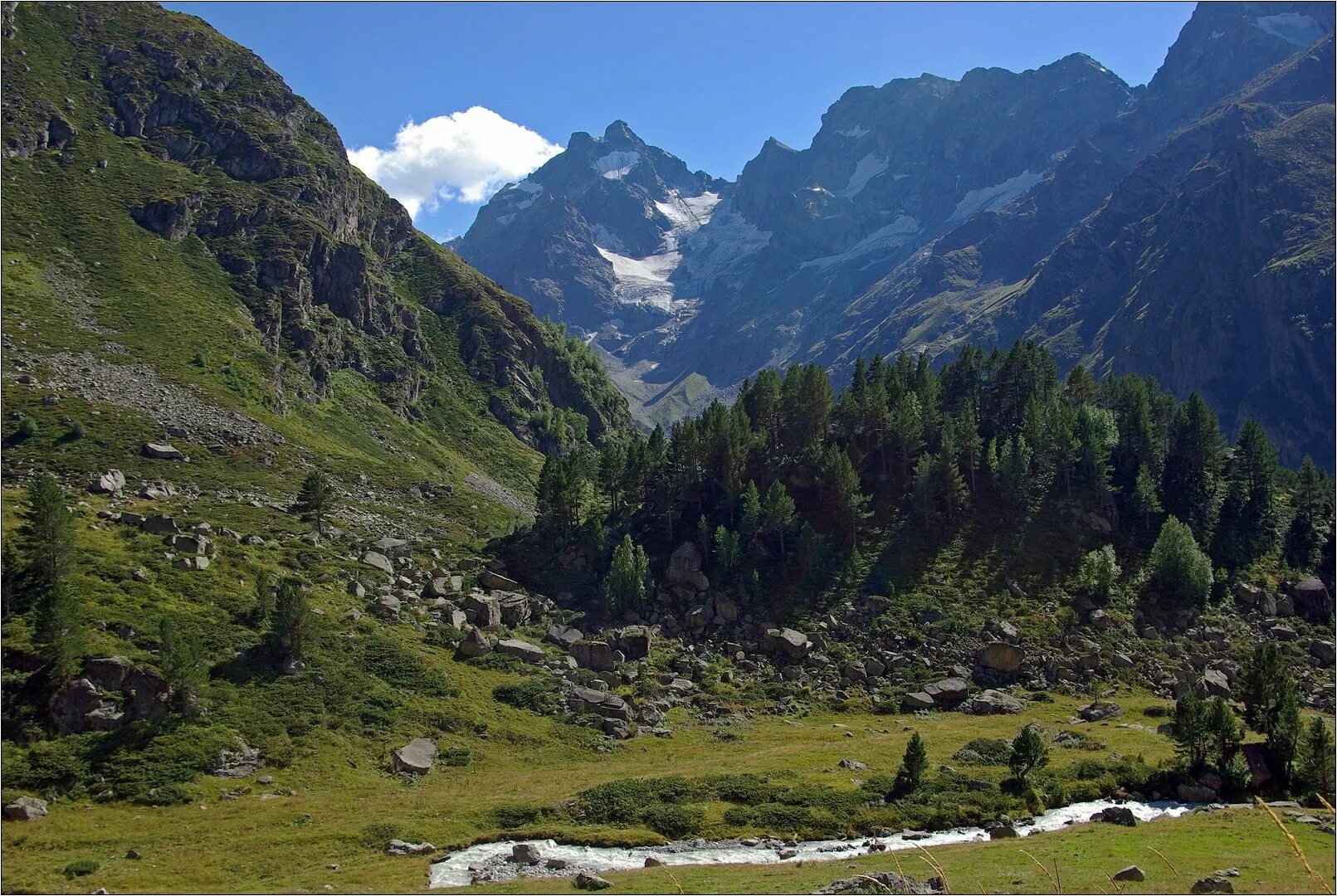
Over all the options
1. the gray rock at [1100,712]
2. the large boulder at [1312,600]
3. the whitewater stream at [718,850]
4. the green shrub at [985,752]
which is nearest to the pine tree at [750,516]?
the green shrub at [985,752]

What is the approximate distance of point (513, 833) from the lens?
6191 cm

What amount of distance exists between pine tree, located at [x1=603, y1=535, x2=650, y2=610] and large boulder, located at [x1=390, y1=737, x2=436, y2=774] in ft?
116

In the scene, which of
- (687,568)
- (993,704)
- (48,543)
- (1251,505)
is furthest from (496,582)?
(1251,505)

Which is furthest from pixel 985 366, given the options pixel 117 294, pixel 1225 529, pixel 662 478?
pixel 117 294

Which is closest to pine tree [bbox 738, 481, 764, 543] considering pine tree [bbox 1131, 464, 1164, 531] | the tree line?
the tree line

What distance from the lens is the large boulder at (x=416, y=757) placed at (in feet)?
242

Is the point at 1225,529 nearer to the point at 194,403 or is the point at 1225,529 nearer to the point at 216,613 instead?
the point at 216,613

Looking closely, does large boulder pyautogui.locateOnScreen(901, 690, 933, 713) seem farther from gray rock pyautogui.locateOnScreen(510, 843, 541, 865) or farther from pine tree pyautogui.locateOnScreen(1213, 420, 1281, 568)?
pine tree pyautogui.locateOnScreen(1213, 420, 1281, 568)

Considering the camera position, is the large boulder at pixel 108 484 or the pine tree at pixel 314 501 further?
the pine tree at pixel 314 501

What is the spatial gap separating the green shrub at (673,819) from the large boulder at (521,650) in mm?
33001

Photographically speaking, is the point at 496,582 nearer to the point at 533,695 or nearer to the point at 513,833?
the point at 533,695

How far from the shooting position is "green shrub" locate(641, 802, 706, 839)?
64.1 meters

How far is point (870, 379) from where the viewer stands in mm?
150625

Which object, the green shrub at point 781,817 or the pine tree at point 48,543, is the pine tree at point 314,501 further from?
the green shrub at point 781,817
